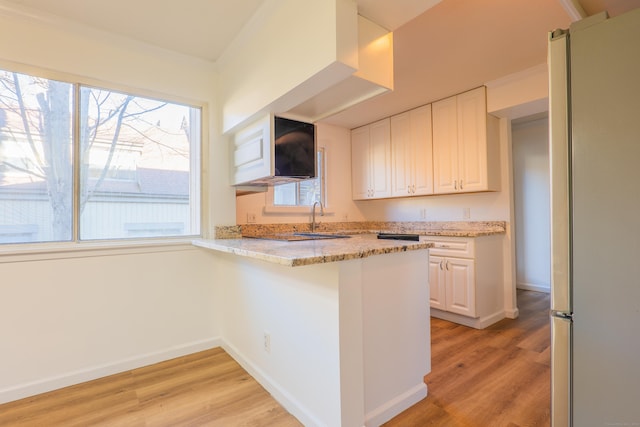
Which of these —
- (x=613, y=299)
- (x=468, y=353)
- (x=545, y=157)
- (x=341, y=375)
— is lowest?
(x=468, y=353)

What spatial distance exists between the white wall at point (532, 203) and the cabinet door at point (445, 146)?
1.69m

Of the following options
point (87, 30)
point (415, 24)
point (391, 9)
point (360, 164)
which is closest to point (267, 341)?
point (391, 9)

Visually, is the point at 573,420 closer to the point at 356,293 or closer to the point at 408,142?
the point at 356,293

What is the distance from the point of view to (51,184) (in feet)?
6.85

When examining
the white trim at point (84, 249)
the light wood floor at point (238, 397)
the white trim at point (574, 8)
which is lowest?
the light wood floor at point (238, 397)

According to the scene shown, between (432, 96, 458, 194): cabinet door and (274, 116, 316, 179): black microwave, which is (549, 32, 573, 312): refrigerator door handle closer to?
(274, 116, 316, 179): black microwave

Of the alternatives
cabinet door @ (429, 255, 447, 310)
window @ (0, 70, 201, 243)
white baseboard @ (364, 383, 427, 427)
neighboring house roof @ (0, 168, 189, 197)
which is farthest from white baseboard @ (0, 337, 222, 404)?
cabinet door @ (429, 255, 447, 310)

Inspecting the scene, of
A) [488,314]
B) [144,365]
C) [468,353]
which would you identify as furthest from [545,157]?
[144,365]

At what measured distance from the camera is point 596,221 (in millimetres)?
923

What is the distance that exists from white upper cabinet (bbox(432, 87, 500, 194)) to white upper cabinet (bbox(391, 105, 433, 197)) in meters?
0.10

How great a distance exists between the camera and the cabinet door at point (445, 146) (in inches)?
131

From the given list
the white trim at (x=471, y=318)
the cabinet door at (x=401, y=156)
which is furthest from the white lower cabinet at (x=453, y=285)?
the cabinet door at (x=401, y=156)

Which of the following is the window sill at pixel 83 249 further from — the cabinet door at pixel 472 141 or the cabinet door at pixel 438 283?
the cabinet door at pixel 472 141

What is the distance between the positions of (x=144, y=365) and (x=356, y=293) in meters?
1.92
